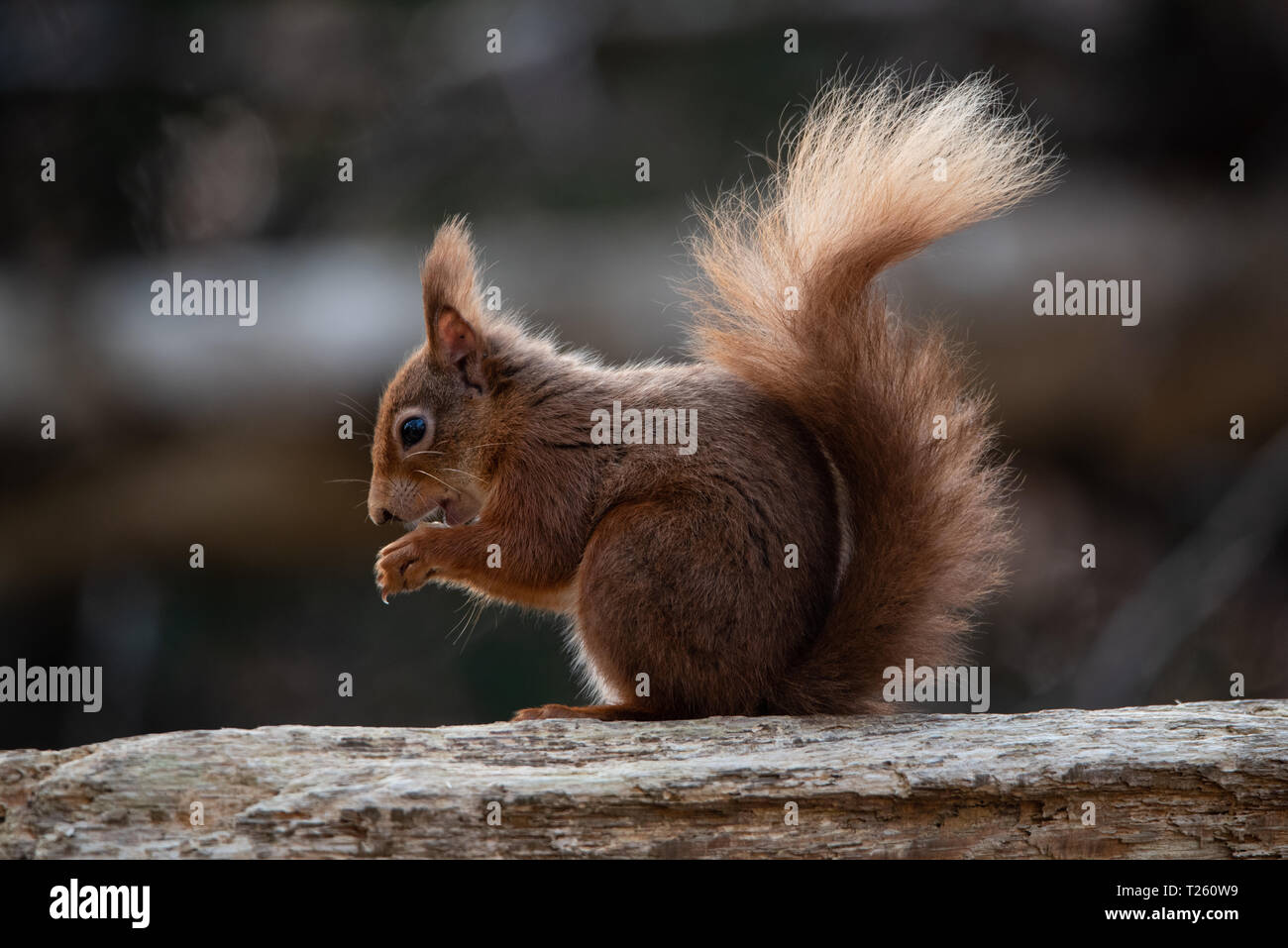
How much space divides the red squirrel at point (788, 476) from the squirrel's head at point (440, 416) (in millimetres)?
15

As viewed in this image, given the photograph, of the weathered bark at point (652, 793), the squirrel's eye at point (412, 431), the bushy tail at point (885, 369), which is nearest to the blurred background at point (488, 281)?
the squirrel's eye at point (412, 431)

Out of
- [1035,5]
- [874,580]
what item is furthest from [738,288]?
[1035,5]

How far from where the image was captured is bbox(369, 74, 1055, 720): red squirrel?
1.98m

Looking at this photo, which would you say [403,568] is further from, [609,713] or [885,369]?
[885,369]

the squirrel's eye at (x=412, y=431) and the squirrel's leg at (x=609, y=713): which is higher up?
the squirrel's eye at (x=412, y=431)

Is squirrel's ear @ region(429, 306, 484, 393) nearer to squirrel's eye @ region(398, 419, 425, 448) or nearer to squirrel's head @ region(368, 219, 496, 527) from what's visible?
squirrel's head @ region(368, 219, 496, 527)

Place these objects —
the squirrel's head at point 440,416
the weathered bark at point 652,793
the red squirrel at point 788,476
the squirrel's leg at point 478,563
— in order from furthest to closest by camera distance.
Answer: the squirrel's head at point 440,416, the squirrel's leg at point 478,563, the red squirrel at point 788,476, the weathered bark at point 652,793

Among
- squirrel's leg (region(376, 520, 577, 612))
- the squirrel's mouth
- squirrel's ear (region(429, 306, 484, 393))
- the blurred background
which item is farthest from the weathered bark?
the blurred background

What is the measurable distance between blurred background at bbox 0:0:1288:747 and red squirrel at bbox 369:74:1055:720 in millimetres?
2171

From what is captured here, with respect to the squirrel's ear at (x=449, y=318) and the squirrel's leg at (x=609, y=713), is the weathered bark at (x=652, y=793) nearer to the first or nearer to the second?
the squirrel's leg at (x=609, y=713)

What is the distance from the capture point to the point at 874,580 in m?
2.03

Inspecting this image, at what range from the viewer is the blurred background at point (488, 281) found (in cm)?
461

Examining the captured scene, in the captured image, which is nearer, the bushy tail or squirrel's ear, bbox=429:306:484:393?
the bushy tail

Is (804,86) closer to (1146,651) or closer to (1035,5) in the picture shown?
(1035,5)
